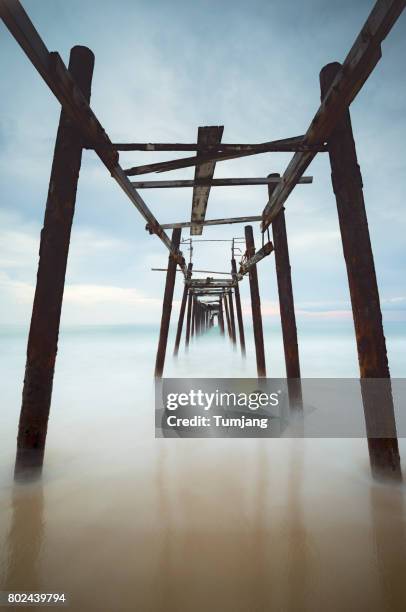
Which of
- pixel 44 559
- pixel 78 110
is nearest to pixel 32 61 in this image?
pixel 78 110

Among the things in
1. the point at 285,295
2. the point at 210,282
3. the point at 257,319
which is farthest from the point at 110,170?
the point at 210,282

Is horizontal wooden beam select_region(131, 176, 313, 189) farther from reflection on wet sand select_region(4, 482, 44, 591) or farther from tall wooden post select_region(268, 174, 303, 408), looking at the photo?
reflection on wet sand select_region(4, 482, 44, 591)

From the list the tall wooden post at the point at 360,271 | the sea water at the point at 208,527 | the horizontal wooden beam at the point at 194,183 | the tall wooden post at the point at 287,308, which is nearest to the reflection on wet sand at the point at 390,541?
the sea water at the point at 208,527

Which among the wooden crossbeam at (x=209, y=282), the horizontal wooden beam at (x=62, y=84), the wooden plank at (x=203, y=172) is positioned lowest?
the horizontal wooden beam at (x=62, y=84)

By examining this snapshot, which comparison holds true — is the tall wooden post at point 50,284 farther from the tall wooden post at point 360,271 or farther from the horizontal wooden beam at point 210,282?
the horizontal wooden beam at point 210,282

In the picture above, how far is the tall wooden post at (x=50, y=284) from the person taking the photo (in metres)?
2.55

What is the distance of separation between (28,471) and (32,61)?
3.42m

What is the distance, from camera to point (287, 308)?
4.67 metres

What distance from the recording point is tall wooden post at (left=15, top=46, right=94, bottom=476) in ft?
8.37

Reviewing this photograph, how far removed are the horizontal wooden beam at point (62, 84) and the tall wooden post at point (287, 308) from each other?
2594mm

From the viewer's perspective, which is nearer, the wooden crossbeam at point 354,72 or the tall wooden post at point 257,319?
the wooden crossbeam at point 354,72

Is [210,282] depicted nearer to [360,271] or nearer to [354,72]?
[360,271]

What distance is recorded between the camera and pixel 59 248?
8.64 feet

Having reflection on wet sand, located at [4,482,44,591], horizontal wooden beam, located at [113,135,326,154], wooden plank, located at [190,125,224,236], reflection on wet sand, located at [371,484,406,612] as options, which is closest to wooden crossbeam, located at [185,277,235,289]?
wooden plank, located at [190,125,224,236]
